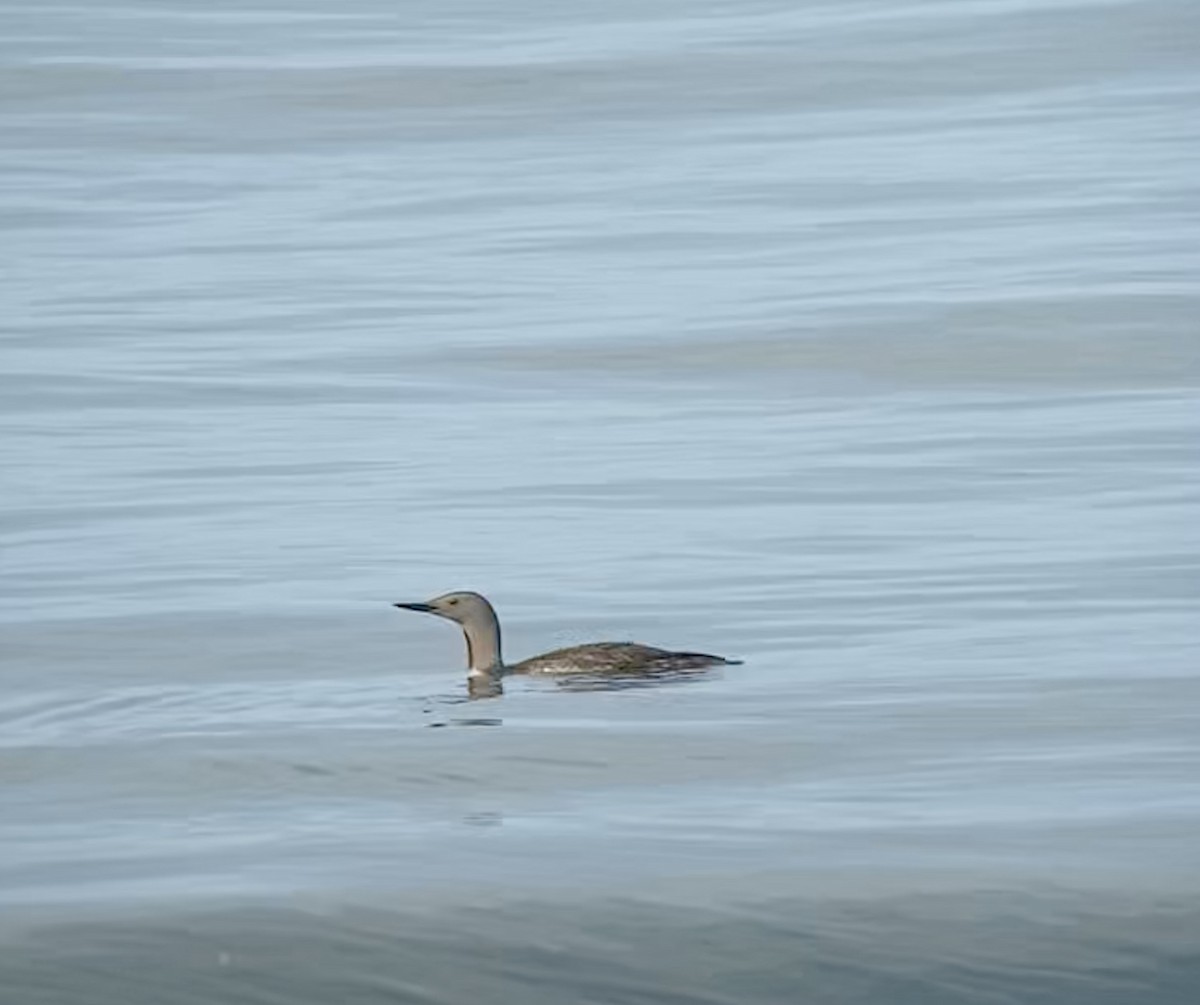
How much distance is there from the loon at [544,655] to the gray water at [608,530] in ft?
0.29

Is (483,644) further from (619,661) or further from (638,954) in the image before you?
(638,954)

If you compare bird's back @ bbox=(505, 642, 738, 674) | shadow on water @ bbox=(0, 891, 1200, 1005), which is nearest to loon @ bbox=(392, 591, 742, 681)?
bird's back @ bbox=(505, 642, 738, 674)

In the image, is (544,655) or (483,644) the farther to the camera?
(544,655)

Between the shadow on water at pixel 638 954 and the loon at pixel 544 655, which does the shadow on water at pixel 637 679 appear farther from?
the shadow on water at pixel 638 954

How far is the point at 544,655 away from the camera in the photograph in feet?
37.8

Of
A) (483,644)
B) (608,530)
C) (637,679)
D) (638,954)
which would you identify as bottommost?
(638,954)

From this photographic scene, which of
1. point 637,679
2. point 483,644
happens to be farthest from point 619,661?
point 483,644

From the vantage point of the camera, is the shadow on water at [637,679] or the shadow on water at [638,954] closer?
the shadow on water at [638,954]

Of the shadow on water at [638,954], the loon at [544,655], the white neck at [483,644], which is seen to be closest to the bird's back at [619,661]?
the loon at [544,655]

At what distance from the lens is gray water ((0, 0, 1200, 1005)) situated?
27.9ft

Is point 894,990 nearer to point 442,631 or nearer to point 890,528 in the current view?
point 442,631

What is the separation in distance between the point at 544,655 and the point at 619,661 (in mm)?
602

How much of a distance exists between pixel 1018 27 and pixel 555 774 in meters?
21.8

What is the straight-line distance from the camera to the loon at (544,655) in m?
11.0
